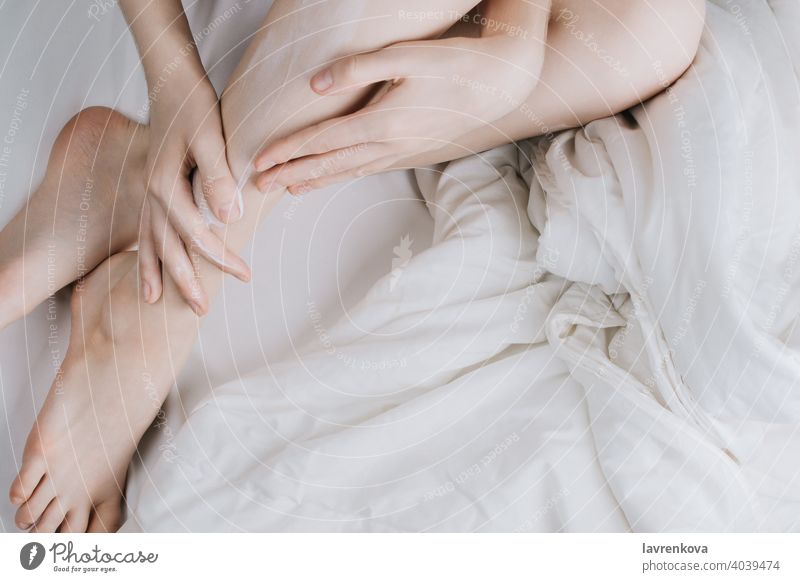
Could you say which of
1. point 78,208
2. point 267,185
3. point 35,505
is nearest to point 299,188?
point 267,185

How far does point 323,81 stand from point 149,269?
16 cm

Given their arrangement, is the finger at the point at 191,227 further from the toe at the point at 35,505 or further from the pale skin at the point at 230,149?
the toe at the point at 35,505

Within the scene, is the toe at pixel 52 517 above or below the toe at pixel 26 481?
below

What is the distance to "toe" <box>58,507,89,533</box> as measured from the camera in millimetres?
427

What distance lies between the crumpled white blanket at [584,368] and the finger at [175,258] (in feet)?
0.21

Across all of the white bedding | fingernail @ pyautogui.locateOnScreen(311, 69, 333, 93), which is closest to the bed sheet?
the white bedding

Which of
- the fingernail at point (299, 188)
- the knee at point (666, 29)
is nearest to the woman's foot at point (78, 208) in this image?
the fingernail at point (299, 188)

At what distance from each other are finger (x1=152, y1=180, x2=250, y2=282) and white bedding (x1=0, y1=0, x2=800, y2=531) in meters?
0.06

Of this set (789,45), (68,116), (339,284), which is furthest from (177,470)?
(789,45)

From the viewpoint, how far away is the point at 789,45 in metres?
0.44

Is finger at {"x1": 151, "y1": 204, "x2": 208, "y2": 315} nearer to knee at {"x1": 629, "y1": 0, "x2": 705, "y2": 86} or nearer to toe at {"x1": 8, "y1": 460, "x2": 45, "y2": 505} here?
toe at {"x1": 8, "y1": 460, "x2": 45, "y2": 505}

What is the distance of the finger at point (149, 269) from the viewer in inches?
Answer: 16.7

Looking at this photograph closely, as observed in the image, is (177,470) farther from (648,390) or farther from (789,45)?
(789,45)
